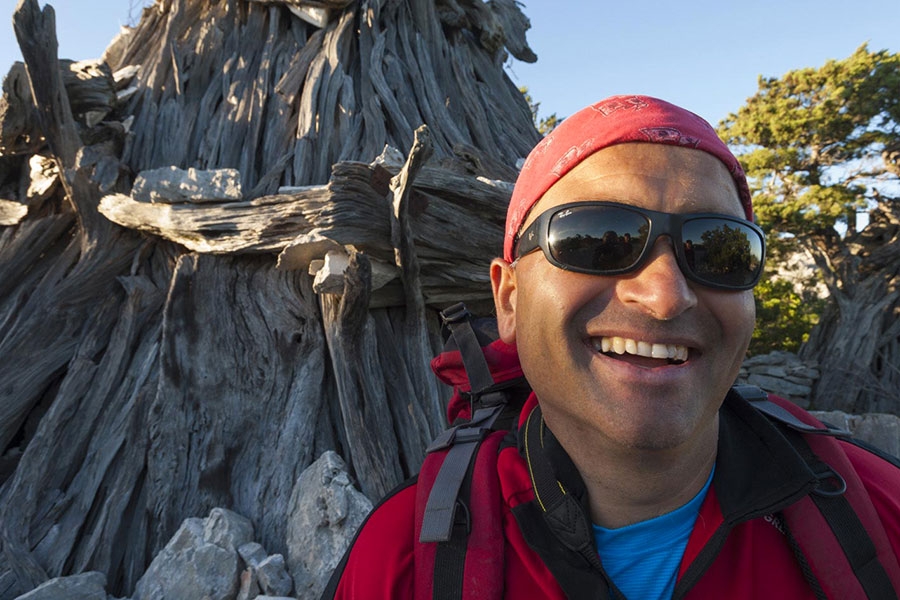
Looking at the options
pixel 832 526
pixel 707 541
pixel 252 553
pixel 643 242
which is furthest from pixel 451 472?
pixel 252 553

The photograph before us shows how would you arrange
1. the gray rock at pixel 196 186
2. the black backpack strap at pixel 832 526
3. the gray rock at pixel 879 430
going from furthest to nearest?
the gray rock at pixel 879 430 → the gray rock at pixel 196 186 → the black backpack strap at pixel 832 526

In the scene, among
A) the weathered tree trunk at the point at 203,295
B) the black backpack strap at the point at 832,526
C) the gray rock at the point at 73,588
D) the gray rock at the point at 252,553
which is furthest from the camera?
the weathered tree trunk at the point at 203,295

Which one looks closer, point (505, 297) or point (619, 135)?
point (619, 135)

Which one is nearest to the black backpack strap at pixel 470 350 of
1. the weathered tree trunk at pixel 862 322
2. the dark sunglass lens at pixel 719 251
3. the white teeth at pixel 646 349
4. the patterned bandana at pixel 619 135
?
the patterned bandana at pixel 619 135

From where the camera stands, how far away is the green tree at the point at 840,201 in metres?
12.2

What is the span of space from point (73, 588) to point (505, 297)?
10.3 feet

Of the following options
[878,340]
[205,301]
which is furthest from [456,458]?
[878,340]

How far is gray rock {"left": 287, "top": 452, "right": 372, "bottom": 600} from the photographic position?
10.3ft

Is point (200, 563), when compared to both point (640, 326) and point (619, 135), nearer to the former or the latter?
point (640, 326)

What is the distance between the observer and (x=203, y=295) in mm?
4137

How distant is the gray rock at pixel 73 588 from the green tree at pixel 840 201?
12.8m

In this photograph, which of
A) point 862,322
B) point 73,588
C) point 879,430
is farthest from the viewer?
point 862,322

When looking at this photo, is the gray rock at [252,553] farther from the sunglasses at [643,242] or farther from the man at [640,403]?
the sunglasses at [643,242]

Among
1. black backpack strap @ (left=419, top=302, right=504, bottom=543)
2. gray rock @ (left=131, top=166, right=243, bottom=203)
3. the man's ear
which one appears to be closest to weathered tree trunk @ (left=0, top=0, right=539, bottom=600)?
gray rock @ (left=131, top=166, right=243, bottom=203)
